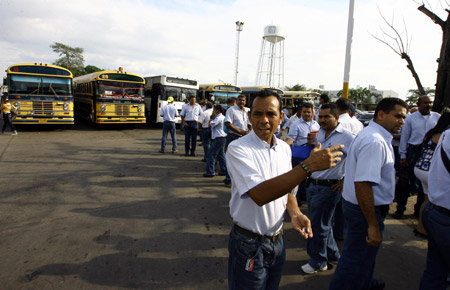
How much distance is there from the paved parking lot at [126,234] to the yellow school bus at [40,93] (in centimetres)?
682

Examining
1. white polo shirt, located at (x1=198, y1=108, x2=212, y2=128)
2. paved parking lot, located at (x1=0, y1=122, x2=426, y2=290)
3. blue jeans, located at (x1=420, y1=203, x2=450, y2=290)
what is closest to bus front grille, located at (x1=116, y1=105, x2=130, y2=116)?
paved parking lot, located at (x1=0, y1=122, x2=426, y2=290)

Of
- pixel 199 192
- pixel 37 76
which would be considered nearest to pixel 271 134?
pixel 199 192

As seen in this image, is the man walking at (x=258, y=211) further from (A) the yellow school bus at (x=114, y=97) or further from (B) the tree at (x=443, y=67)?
(A) the yellow school bus at (x=114, y=97)

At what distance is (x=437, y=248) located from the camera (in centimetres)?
236

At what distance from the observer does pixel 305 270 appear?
11.0ft

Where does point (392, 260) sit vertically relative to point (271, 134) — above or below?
below

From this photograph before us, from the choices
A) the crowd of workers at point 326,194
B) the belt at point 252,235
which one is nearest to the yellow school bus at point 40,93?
the crowd of workers at point 326,194

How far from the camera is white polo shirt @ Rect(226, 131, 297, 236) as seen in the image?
1.73 metres

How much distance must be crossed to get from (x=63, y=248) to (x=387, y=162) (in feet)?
12.5

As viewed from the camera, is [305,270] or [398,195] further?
[398,195]

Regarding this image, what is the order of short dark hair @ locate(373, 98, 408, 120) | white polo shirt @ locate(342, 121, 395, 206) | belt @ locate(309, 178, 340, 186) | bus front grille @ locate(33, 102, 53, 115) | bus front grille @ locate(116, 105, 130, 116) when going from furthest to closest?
1. bus front grille @ locate(116, 105, 130, 116)
2. bus front grille @ locate(33, 102, 53, 115)
3. belt @ locate(309, 178, 340, 186)
4. short dark hair @ locate(373, 98, 408, 120)
5. white polo shirt @ locate(342, 121, 395, 206)

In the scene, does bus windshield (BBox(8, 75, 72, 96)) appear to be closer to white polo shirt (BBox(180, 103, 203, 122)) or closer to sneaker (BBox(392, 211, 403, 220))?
white polo shirt (BBox(180, 103, 203, 122))

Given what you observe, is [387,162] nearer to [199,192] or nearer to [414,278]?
[414,278]

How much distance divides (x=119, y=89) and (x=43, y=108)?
12.1 ft
